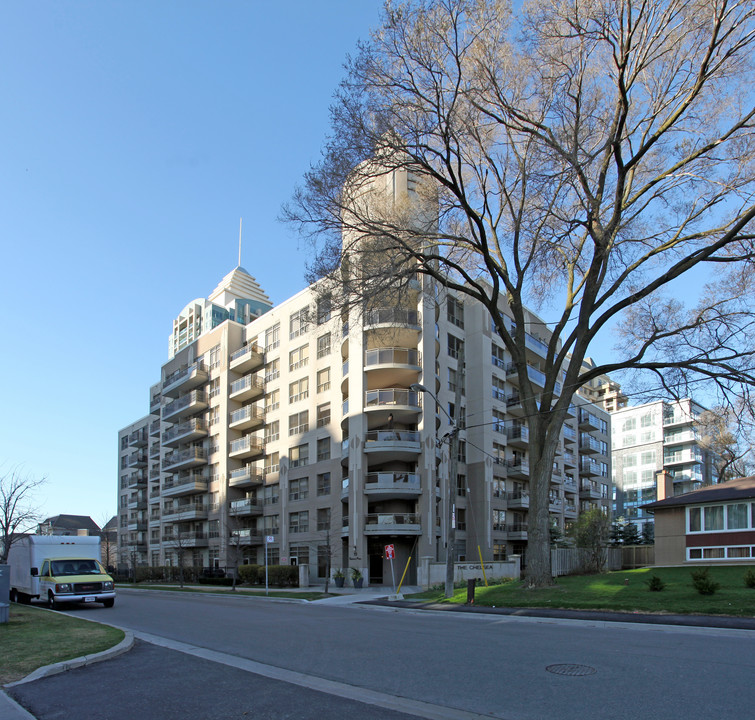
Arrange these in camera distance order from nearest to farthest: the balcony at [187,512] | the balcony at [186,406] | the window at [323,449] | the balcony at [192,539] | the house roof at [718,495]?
the house roof at [718,495], the window at [323,449], the balcony at [192,539], the balcony at [187,512], the balcony at [186,406]

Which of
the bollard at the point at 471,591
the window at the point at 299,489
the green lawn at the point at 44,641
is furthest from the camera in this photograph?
the window at the point at 299,489

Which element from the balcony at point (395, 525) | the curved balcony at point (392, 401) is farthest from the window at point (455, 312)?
the balcony at point (395, 525)

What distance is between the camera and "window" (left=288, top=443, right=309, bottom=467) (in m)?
49.4

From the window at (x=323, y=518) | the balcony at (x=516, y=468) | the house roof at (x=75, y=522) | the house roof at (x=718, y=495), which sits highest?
the balcony at (x=516, y=468)

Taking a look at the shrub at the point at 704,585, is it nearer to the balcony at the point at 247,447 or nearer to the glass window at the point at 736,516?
the glass window at the point at 736,516

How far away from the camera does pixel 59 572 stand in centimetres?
2298

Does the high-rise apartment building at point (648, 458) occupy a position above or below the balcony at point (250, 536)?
above

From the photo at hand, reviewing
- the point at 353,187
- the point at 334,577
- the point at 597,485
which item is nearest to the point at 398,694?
the point at 353,187

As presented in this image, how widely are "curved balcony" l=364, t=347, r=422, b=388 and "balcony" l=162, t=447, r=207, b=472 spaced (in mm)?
24848

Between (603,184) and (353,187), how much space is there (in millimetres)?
8207

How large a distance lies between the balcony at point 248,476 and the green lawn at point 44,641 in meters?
37.2

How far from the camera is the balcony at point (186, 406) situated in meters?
62.7

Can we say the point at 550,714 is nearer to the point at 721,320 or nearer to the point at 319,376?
the point at 721,320

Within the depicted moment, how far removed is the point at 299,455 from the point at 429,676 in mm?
42418
